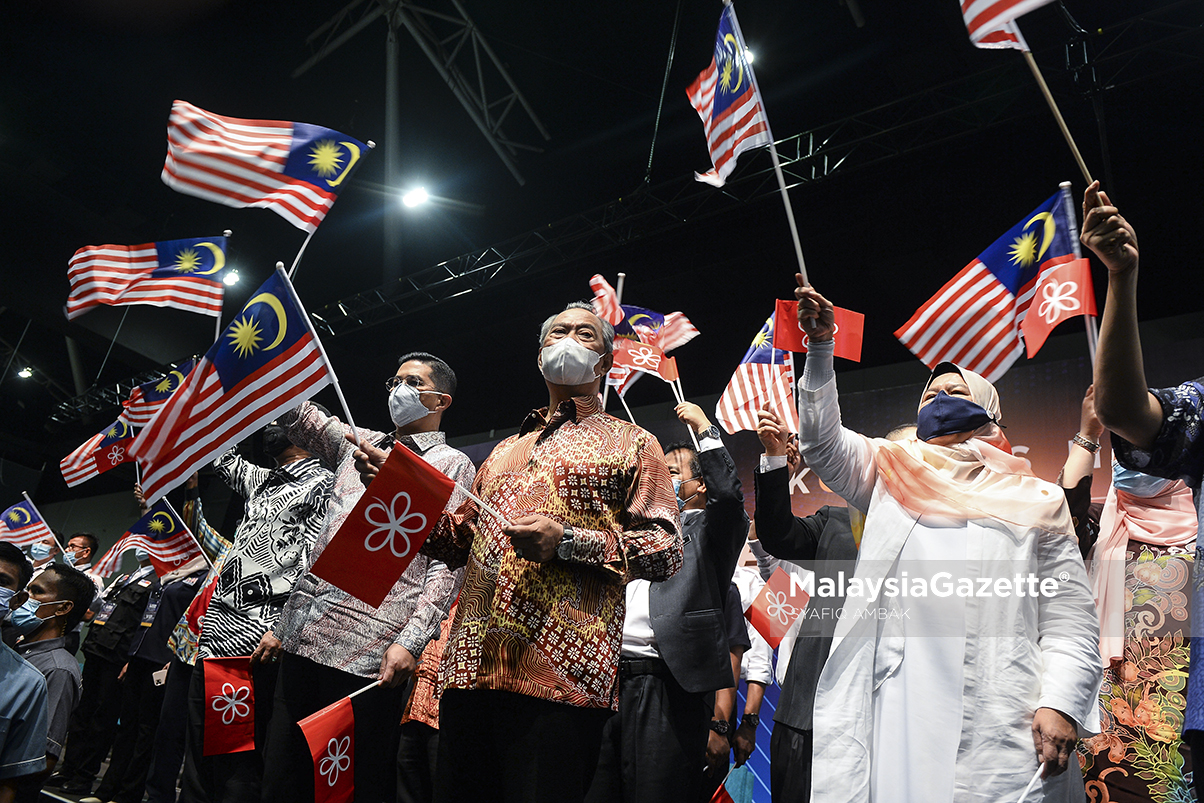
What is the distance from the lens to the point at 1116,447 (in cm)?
150

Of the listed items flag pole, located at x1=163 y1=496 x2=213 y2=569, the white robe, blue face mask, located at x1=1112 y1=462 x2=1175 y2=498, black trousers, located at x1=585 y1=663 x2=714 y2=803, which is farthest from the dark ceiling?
black trousers, located at x1=585 y1=663 x2=714 y2=803

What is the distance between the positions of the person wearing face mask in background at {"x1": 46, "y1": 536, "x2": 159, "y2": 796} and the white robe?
5473mm

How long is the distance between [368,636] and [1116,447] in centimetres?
218

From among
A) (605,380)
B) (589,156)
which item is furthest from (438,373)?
(589,156)

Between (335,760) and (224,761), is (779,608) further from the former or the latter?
(224,761)

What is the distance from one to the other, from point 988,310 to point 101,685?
22.2 ft

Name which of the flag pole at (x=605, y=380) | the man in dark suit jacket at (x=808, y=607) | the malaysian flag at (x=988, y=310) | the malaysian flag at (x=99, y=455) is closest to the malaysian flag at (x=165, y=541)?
the malaysian flag at (x=99, y=455)

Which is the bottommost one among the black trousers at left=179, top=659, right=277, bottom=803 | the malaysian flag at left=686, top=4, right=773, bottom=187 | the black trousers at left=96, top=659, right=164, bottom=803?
the black trousers at left=96, top=659, right=164, bottom=803

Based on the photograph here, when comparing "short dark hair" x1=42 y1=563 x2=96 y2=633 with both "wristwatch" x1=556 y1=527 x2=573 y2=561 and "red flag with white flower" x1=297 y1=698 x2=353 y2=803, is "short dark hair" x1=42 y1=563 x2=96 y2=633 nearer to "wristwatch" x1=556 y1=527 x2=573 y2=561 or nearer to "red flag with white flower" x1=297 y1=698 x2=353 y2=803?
"red flag with white flower" x1=297 y1=698 x2=353 y2=803

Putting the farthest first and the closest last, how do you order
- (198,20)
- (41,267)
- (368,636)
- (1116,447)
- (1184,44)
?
(41,267), (198,20), (1184,44), (368,636), (1116,447)

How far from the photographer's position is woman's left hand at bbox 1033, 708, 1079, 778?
5.44 ft

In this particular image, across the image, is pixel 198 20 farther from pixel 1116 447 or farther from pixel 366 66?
pixel 1116 447

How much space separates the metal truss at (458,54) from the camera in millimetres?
7027

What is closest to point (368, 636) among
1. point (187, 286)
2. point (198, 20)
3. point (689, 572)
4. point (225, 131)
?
point (689, 572)
